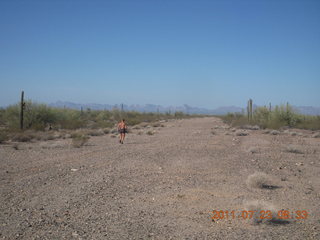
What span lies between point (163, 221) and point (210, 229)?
970mm

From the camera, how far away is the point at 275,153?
14695mm

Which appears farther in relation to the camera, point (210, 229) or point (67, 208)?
point (67, 208)

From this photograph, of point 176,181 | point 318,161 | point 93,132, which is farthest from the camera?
point 93,132

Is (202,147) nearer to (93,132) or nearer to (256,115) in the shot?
(93,132)

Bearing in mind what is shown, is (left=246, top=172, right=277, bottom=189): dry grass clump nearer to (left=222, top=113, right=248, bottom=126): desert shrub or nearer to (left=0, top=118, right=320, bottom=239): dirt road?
(left=0, top=118, right=320, bottom=239): dirt road

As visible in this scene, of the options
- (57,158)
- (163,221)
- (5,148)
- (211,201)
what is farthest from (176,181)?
(5,148)
